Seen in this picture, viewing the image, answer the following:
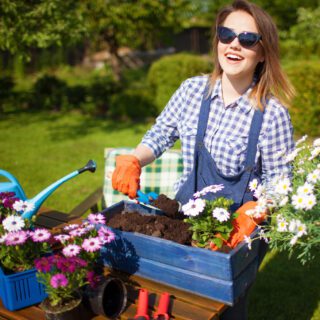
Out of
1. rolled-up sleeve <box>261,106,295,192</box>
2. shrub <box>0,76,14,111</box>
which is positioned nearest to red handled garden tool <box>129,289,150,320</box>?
rolled-up sleeve <box>261,106,295,192</box>

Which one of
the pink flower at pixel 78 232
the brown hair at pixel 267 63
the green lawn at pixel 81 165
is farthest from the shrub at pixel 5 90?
the pink flower at pixel 78 232

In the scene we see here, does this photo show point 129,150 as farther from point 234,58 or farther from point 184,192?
point 234,58

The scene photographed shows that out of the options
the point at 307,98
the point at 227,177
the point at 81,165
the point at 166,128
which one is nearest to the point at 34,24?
the point at 81,165

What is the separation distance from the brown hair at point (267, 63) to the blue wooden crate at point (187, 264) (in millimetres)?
754

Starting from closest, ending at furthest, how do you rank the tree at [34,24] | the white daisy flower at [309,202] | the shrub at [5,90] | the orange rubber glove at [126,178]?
the white daisy flower at [309,202] → the orange rubber glove at [126,178] → the tree at [34,24] → the shrub at [5,90]

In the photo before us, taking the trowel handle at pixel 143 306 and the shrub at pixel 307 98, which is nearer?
the trowel handle at pixel 143 306

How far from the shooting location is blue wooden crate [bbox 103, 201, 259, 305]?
141 cm

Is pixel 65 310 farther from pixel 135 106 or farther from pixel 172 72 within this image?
pixel 135 106

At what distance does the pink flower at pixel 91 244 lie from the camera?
136 centimetres

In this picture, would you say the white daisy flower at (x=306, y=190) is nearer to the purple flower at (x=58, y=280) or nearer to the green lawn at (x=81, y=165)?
the purple flower at (x=58, y=280)

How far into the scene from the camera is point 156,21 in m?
9.79

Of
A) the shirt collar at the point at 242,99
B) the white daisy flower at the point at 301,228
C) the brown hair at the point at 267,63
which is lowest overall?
the white daisy flower at the point at 301,228

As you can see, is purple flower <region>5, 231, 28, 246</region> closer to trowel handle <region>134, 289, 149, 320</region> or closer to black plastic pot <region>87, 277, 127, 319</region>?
black plastic pot <region>87, 277, 127, 319</region>

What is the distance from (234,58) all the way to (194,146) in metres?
0.44
